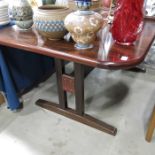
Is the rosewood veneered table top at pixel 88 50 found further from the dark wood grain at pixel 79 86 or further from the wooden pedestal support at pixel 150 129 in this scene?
the wooden pedestal support at pixel 150 129

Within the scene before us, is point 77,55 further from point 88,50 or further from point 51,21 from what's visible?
point 51,21

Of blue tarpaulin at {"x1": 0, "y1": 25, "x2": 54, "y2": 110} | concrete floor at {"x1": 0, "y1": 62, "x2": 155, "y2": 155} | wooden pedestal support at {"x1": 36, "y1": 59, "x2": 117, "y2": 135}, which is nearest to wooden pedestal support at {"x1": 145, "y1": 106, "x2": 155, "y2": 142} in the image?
concrete floor at {"x1": 0, "y1": 62, "x2": 155, "y2": 155}

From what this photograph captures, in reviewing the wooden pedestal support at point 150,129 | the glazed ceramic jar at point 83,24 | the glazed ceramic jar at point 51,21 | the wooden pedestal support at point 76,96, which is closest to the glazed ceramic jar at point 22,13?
the glazed ceramic jar at point 51,21

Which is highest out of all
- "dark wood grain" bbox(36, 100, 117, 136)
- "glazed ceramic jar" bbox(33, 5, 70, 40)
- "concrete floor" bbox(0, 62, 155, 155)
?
"glazed ceramic jar" bbox(33, 5, 70, 40)

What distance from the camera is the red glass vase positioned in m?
1.03

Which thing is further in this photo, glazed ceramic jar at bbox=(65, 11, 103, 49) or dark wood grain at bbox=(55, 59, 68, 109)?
dark wood grain at bbox=(55, 59, 68, 109)

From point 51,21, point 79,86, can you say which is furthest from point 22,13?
point 79,86

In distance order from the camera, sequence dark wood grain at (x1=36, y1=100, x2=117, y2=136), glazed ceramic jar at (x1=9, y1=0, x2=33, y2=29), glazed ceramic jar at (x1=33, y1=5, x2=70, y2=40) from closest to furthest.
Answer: glazed ceramic jar at (x1=33, y1=5, x2=70, y2=40) < glazed ceramic jar at (x1=9, y1=0, x2=33, y2=29) < dark wood grain at (x1=36, y1=100, x2=117, y2=136)

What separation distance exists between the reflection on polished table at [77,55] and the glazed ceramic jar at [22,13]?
0.19 feet

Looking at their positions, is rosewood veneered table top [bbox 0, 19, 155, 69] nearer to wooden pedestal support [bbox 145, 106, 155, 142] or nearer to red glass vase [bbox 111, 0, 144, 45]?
red glass vase [bbox 111, 0, 144, 45]

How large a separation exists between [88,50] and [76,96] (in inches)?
21.1

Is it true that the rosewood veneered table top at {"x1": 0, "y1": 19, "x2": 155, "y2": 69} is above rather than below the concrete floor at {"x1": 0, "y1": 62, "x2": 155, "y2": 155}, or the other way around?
above

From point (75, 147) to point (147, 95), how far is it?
3.11ft

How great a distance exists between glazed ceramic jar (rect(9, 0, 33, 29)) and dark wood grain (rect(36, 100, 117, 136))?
73 cm
